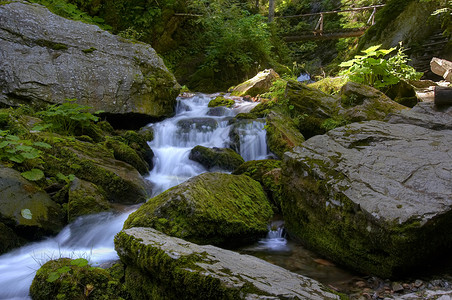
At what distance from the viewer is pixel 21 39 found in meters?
6.91

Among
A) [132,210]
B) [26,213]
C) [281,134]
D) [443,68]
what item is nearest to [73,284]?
[26,213]

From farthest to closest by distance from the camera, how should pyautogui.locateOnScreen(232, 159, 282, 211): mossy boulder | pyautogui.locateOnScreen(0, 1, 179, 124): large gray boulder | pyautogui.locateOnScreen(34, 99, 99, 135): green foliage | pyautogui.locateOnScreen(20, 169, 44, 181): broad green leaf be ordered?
pyautogui.locateOnScreen(0, 1, 179, 124): large gray boulder
pyautogui.locateOnScreen(34, 99, 99, 135): green foliage
pyautogui.locateOnScreen(232, 159, 282, 211): mossy boulder
pyautogui.locateOnScreen(20, 169, 44, 181): broad green leaf

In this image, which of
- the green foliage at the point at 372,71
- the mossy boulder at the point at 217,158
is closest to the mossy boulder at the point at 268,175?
the mossy boulder at the point at 217,158

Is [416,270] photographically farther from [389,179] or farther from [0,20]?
[0,20]

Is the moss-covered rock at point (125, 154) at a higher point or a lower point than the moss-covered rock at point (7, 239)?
higher

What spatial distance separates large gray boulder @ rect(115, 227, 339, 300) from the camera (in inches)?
72.5

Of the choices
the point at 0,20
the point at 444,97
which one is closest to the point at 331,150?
the point at 444,97

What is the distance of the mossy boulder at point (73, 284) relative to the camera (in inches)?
91.6

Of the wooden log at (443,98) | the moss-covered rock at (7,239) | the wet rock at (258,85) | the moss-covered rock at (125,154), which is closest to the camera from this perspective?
the moss-covered rock at (7,239)

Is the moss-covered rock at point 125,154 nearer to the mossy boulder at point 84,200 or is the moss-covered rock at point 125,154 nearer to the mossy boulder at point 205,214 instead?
the mossy boulder at point 84,200

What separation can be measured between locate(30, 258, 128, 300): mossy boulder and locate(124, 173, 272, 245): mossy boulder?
0.85 meters

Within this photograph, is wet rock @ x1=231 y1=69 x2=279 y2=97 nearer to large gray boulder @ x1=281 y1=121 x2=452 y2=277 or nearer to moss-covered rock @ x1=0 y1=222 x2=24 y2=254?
large gray boulder @ x1=281 y1=121 x2=452 y2=277

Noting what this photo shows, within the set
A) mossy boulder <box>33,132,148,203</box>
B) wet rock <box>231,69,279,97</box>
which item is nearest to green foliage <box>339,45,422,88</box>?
wet rock <box>231,69,279,97</box>

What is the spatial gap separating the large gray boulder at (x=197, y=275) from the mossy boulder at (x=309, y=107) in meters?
4.93
